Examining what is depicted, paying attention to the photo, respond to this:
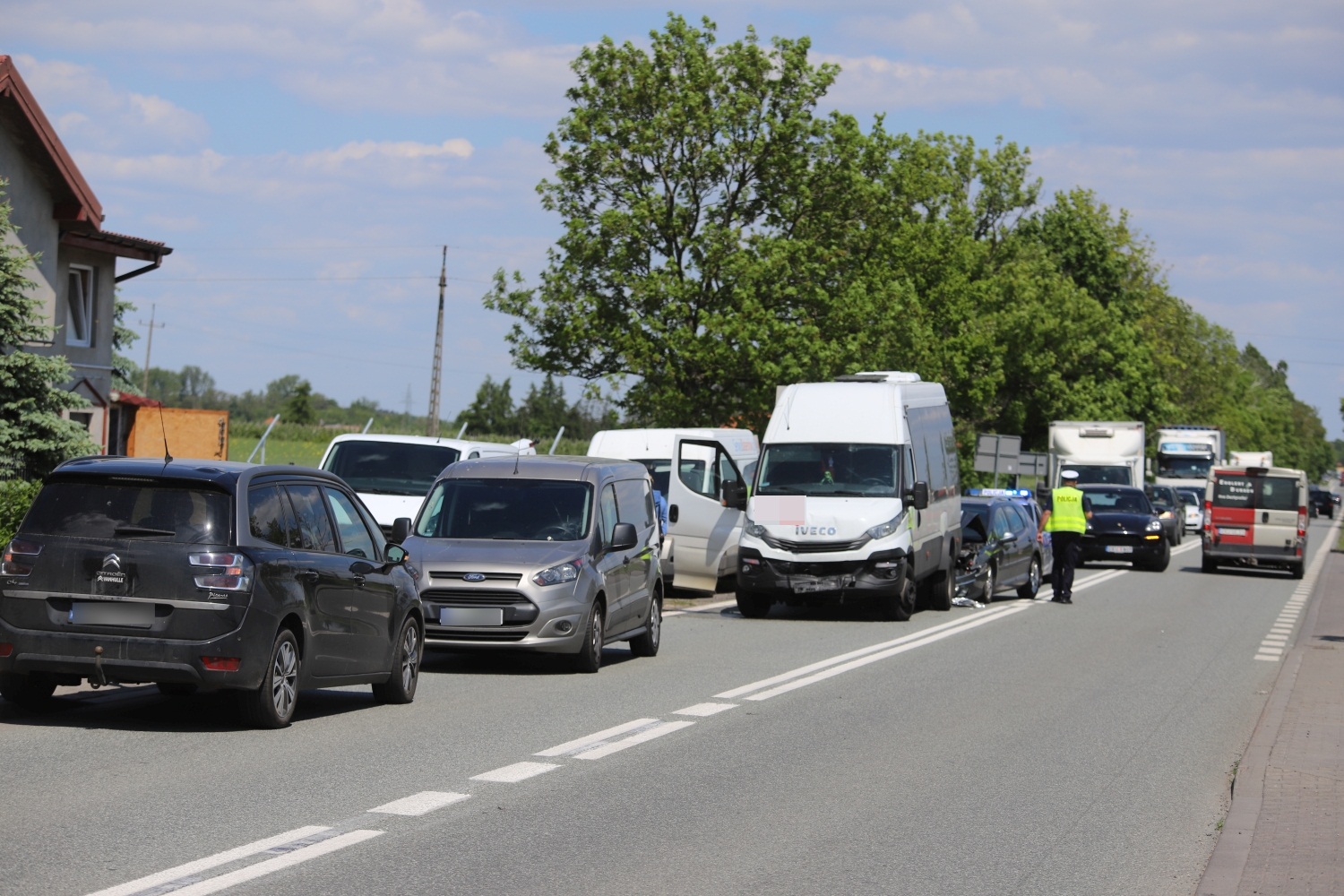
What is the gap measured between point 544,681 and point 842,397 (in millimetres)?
9779

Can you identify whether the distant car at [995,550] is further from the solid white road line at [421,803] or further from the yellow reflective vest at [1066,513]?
the solid white road line at [421,803]

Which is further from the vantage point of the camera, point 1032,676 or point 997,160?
point 997,160

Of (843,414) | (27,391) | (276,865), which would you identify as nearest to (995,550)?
(843,414)

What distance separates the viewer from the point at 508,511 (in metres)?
15.1

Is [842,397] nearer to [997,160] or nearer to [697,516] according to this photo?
[697,516]

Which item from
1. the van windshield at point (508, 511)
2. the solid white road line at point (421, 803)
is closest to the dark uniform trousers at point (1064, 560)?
the van windshield at point (508, 511)

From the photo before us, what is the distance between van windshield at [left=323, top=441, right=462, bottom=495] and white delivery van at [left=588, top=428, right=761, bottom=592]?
12.4ft

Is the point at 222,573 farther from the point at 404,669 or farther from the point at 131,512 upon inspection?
the point at 404,669

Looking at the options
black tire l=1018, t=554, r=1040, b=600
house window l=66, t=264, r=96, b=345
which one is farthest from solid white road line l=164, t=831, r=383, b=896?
house window l=66, t=264, r=96, b=345

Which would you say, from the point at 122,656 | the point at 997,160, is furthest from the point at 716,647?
the point at 997,160

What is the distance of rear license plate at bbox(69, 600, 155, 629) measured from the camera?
31.6 ft

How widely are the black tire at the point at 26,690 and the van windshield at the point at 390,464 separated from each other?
32.7 ft

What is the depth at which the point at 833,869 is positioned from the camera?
6980 millimetres

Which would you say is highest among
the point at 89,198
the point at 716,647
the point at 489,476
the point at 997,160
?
the point at 997,160
